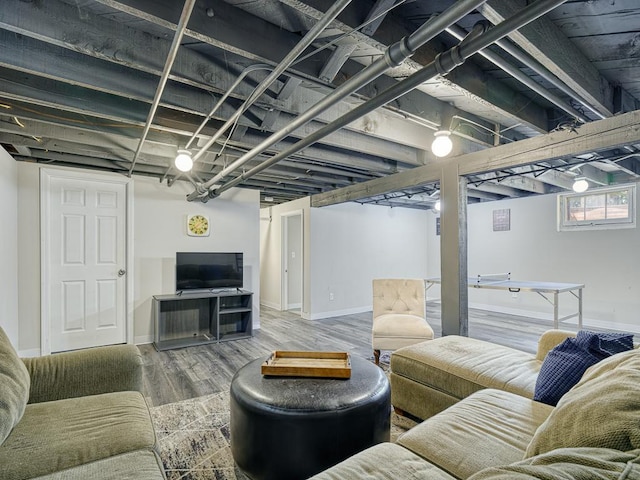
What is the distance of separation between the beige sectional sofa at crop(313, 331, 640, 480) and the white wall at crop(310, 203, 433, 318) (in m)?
3.77

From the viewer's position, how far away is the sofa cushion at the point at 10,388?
124 cm

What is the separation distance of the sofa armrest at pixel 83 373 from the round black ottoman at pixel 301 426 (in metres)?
0.62

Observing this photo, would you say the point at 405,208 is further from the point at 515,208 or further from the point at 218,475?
the point at 218,475

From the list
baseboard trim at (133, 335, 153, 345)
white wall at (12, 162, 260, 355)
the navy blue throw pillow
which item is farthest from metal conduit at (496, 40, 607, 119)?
baseboard trim at (133, 335, 153, 345)

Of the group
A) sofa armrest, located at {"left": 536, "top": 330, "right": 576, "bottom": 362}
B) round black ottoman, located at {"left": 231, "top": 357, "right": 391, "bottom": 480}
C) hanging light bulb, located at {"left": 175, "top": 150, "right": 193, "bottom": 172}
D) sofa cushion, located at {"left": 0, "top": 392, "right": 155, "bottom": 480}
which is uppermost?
hanging light bulb, located at {"left": 175, "top": 150, "right": 193, "bottom": 172}

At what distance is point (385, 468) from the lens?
1.16 meters

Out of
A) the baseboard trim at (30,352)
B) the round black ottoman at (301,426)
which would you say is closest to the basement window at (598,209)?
the round black ottoman at (301,426)

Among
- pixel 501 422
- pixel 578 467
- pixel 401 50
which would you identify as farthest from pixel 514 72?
pixel 578 467

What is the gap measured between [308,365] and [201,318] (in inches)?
125

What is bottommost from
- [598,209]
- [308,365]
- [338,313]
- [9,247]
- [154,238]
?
[338,313]

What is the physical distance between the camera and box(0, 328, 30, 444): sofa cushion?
124 cm

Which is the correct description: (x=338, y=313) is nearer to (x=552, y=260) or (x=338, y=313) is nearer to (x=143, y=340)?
(x=143, y=340)

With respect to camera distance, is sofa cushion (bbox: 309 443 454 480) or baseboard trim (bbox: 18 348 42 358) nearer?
sofa cushion (bbox: 309 443 454 480)

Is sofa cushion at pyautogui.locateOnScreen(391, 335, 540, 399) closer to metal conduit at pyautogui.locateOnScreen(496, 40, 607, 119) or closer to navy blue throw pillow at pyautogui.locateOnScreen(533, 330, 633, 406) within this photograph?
navy blue throw pillow at pyautogui.locateOnScreen(533, 330, 633, 406)
